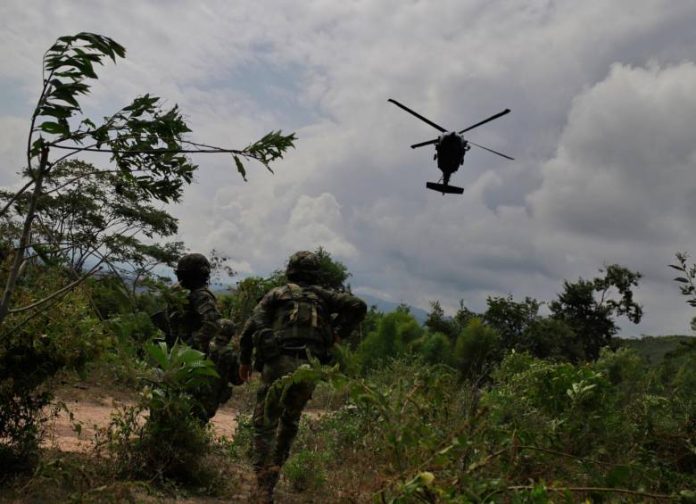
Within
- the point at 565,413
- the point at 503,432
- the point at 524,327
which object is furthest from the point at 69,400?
the point at 524,327

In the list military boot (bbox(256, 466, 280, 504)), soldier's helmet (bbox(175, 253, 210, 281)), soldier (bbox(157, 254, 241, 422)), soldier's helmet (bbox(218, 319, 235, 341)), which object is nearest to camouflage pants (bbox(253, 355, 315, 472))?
military boot (bbox(256, 466, 280, 504))

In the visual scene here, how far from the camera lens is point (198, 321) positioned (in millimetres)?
6055

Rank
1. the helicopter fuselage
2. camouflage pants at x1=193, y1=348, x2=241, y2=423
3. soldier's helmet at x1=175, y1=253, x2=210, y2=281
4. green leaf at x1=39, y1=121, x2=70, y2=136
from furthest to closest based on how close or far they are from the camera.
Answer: the helicopter fuselage < camouflage pants at x1=193, y1=348, x2=241, y2=423 < soldier's helmet at x1=175, y1=253, x2=210, y2=281 < green leaf at x1=39, y1=121, x2=70, y2=136

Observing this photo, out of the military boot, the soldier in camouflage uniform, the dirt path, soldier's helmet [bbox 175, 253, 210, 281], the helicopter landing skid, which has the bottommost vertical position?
the military boot

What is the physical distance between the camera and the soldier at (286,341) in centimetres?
540

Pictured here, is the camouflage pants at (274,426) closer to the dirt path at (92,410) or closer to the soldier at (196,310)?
the soldier at (196,310)

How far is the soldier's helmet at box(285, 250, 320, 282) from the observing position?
19.0ft

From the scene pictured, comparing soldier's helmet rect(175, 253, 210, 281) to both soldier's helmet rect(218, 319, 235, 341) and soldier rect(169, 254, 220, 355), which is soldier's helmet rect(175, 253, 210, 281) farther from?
soldier's helmet rect(218, 319, 235, 341)

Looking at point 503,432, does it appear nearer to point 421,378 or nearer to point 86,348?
point 421,378

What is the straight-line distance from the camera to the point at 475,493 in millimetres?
1747

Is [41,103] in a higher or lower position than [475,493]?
higher

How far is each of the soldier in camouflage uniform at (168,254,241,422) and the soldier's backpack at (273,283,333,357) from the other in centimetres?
72

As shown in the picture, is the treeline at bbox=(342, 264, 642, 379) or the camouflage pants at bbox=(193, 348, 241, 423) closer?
the camouflage pants at bbox=(193, 348, 241, 423)

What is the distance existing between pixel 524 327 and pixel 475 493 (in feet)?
74.9
